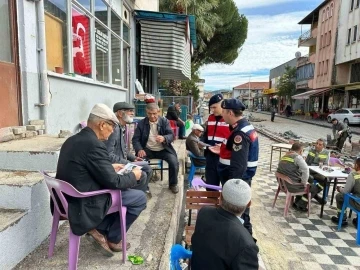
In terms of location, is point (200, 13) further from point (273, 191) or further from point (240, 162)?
point (240, 162)

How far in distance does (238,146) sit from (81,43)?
3870 millimetres

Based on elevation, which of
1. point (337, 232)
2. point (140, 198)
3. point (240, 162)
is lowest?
point (337, 232)

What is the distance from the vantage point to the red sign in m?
5.10

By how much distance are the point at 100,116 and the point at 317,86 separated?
3465 centimetres

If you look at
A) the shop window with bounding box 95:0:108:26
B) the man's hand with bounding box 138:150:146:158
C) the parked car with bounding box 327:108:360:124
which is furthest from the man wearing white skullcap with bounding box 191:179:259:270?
the parked car with bounding box 327:108:360:124

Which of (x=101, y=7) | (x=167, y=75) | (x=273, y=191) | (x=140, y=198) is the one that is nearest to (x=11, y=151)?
(x=140, y=198)

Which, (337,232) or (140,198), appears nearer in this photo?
(140,198)

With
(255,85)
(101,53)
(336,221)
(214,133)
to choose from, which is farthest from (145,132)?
(255,85)

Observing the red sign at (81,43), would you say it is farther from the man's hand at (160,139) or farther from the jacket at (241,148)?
the jacket at (241,148)

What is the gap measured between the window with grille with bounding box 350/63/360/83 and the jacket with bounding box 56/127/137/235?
A: 29.0 m

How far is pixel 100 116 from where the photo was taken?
90.7 inches

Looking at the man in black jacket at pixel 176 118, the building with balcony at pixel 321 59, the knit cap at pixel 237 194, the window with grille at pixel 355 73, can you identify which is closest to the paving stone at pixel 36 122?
the knit cap at pixel 237 194

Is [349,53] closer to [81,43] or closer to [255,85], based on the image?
[81,43]

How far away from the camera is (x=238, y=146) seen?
3.06m
